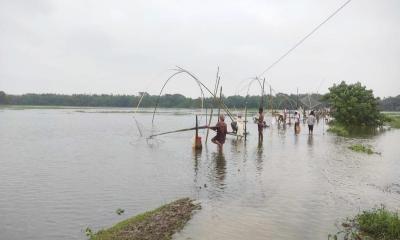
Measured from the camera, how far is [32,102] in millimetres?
151000

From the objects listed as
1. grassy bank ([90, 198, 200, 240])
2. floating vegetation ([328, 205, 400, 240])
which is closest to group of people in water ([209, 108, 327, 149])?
grassy bank ([90, 198, 200, 240])

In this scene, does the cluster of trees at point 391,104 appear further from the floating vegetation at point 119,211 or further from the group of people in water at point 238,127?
the floating vegetation at point 119,211

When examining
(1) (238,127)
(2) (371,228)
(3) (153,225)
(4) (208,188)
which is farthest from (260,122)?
(3) (153,225)

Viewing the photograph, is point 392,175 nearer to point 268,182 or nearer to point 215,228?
point 268,182

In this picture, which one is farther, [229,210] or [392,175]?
[392,175]

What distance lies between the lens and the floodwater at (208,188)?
9.77m

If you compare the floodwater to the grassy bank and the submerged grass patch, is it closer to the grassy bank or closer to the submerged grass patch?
the grassy bank

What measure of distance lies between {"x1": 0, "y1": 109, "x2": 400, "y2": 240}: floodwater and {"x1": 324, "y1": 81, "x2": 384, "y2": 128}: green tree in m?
19.8

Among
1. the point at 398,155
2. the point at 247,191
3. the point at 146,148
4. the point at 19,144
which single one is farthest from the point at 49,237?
the point at 19,144

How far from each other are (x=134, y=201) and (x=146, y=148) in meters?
13.7

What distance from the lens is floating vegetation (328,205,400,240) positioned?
8.62 m

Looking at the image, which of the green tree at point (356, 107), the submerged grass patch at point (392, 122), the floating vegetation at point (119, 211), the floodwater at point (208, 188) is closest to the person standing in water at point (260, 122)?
the floodwater at point (208, 188)

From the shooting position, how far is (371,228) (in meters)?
9.00

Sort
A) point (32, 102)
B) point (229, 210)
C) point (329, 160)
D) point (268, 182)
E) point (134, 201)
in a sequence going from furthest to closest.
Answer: point (32, 102) → point (329, 160) → point (268, 182) → point (134, 201) → point (229, 210)
